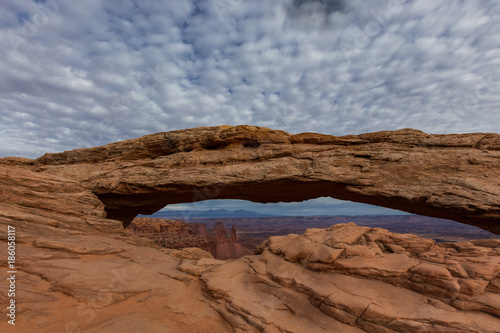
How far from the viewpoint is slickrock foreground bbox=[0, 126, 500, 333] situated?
6223mm

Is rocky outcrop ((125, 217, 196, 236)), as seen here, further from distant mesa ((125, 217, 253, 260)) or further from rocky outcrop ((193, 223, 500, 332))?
rocky outcrop ((193, 223, 500, 332))

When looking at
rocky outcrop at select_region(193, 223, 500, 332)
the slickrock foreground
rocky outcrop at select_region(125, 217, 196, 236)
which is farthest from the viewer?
rocky outcrop at select_region(125, 217, 196, 236)

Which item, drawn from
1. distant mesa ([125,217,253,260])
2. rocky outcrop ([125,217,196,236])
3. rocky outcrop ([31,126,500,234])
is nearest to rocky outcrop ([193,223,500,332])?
rocky outcrop ([31,126,500,234])

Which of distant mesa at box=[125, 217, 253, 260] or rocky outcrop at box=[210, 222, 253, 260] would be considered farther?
rocky outcrop at box=[210, 222, 253, 260]

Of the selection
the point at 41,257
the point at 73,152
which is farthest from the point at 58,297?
the point at 73,152

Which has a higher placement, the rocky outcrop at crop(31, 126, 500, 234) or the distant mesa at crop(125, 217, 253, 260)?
the rocky outcrop at crop(31, 126, 500, 234)

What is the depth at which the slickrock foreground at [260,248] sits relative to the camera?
6223 millimetres

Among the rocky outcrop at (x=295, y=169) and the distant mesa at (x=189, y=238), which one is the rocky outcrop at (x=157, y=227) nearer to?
the distant mesa at (x=189, y=238)

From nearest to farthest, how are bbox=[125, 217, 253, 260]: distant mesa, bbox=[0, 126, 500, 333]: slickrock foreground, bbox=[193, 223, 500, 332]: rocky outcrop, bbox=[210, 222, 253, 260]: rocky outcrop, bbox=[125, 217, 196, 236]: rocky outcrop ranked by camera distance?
bbox=[193, 223, 500, 332]: rocky outcrop < bbox=[0, 126, 500, 333]: slickrock foreground < bbox=[125, 217, 253, 260]: distant mesa < bbox=[210, 222, 253, 260]: rocky outcrop < bbox=[125, 217, 196, 236]: rocky outcrop

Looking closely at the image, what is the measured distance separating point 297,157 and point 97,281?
12153mm

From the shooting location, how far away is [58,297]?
7234 millimetres

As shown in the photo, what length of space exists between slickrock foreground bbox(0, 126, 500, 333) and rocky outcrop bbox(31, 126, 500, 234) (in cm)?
8

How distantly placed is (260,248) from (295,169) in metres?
5.42

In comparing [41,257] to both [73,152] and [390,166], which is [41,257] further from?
[390,166]
